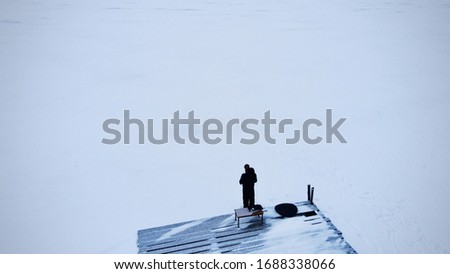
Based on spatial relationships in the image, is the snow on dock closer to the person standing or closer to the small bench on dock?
the small bench on dock

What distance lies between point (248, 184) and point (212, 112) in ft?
23.9

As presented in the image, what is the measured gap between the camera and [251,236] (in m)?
6.86

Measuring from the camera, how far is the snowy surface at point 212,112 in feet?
28.4

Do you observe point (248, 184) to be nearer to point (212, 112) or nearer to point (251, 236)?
point (251, 236)

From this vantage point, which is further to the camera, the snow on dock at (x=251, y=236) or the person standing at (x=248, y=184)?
the person standing at (x=248, y=184)

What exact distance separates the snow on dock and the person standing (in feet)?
1.12

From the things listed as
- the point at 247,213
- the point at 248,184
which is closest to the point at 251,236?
the point at 247,213

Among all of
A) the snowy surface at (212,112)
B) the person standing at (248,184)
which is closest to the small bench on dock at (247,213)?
the person standing at (248,184)

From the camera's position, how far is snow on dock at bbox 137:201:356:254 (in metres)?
6.55

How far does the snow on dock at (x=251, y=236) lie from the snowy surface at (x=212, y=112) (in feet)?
3.25

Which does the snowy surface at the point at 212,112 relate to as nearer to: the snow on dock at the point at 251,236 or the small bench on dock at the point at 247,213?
the snow on dock at the point at 251,236

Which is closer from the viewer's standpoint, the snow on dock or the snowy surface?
the snow on dock

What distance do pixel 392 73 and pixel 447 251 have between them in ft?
41.0

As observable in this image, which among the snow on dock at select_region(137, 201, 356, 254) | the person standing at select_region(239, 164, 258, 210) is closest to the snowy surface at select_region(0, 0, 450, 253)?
the snow on dock at select_region(137, 201, 356, 254)
